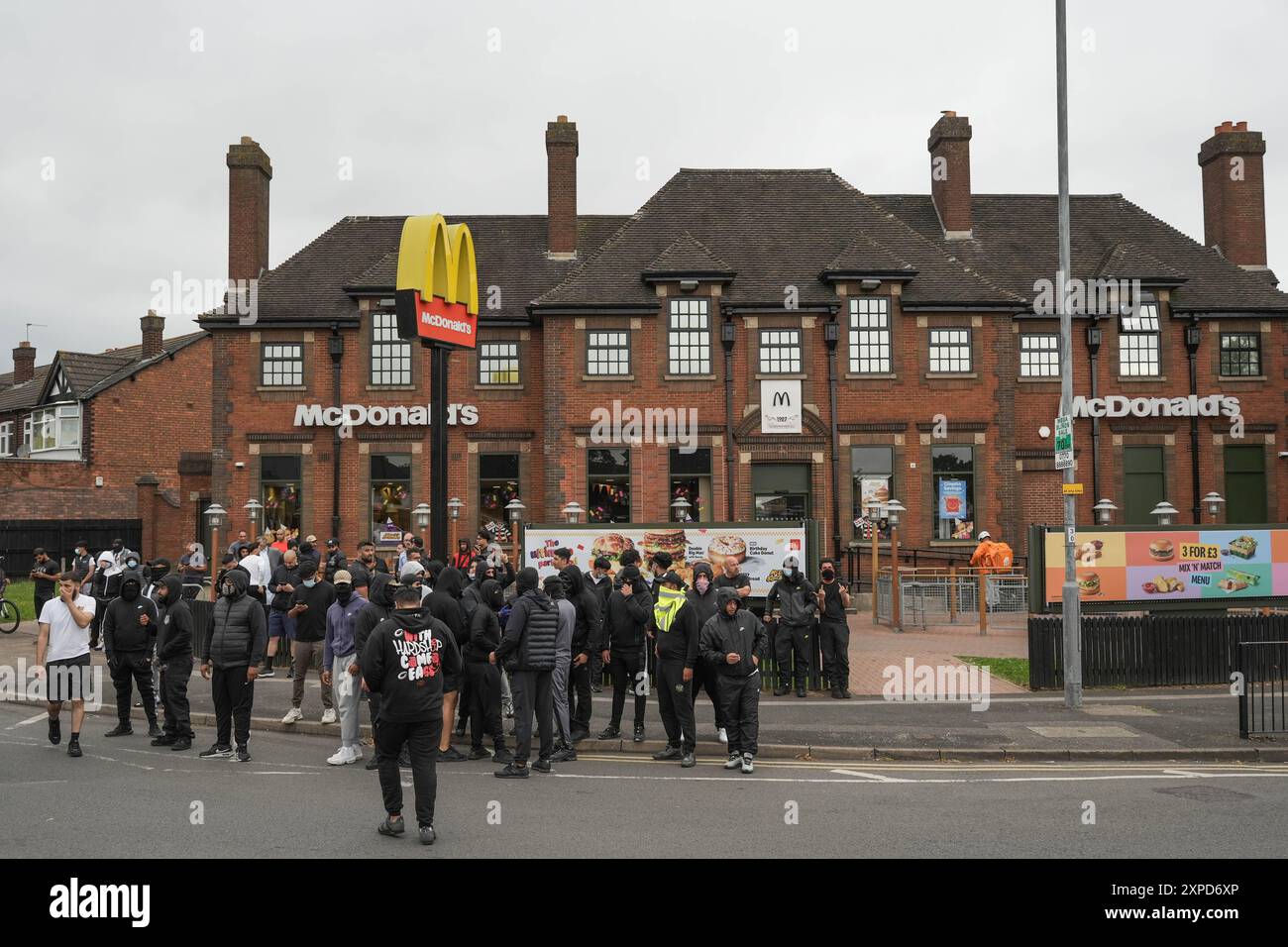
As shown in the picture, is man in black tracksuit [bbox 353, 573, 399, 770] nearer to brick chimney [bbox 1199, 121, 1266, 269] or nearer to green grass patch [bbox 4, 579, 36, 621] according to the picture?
green grass patch [bbox 4, 579, 36, 621]

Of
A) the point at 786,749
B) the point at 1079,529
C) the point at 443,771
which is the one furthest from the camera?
the point at 1079,529

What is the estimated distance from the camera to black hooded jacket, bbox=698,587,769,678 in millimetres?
10203

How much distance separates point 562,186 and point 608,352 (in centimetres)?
589

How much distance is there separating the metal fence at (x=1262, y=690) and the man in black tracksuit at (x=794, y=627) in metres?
5.23

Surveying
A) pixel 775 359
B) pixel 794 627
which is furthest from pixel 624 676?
pixel 775 359

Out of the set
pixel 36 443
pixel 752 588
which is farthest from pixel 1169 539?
pixel 36 443

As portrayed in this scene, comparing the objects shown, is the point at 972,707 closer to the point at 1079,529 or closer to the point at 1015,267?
the point at 1079,529

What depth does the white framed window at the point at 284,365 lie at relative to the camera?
28.9 metres

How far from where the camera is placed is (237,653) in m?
10.4

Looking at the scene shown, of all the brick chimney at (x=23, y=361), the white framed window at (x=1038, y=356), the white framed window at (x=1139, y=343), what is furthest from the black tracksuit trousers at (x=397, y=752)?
the brick chimney at (x=23, y=361)

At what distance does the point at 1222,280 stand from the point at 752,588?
2095 centimetres

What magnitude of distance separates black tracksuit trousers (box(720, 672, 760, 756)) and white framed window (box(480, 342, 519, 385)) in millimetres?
19933

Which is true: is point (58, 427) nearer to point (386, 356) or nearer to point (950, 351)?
point (386, 356)

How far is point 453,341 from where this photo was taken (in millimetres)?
12477
